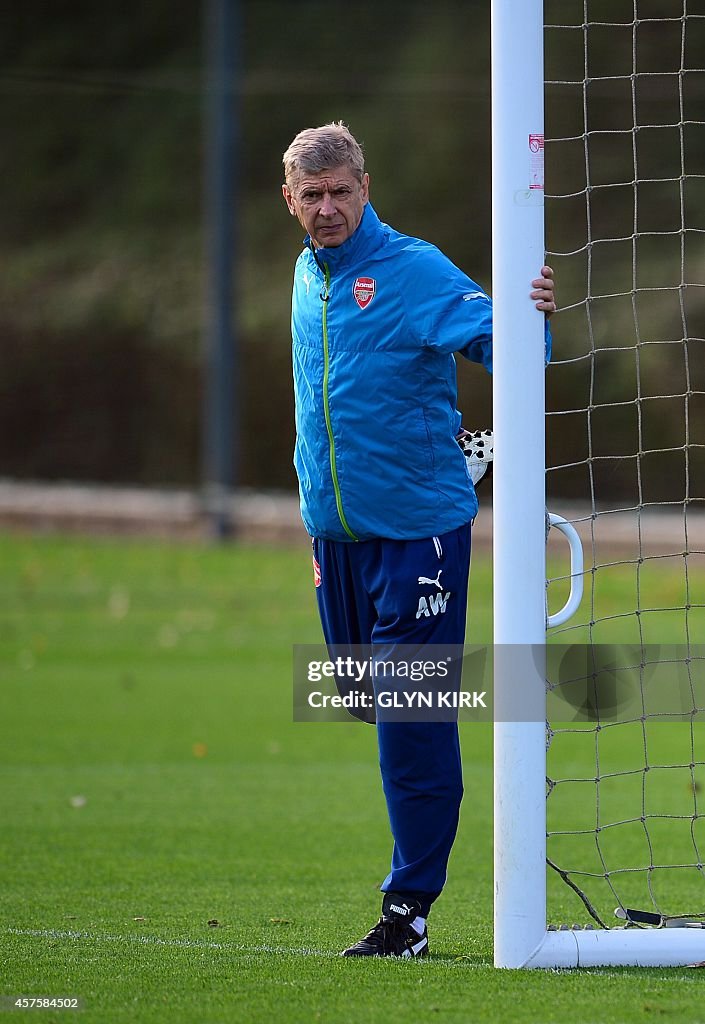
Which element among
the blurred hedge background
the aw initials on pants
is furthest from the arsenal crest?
the blurred hedge background

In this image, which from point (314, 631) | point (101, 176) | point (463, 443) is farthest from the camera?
point (101, 176)

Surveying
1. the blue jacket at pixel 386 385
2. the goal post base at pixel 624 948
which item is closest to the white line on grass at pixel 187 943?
the goal post base at pixel 624 948

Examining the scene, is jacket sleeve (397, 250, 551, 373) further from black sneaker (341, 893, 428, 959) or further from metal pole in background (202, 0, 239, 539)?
metal pole in background (202, 0, 239, 539)

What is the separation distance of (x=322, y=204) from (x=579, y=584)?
1.14 metres

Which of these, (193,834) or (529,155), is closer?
(529,155)

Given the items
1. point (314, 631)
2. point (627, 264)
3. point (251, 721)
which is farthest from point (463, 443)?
point (627, 264)

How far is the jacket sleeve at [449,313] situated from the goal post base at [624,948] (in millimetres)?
1406

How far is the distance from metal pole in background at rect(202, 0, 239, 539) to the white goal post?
12.8 metres

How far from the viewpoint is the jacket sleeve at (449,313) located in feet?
12.2

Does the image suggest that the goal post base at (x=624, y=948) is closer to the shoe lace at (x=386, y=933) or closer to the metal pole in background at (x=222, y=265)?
the shoe lace at (x=386, y=933)

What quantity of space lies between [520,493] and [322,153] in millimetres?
967

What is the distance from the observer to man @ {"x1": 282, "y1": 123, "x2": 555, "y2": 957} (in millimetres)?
3746

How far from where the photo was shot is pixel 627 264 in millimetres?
21734

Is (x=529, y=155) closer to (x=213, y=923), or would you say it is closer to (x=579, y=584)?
(x=579, y=584)
